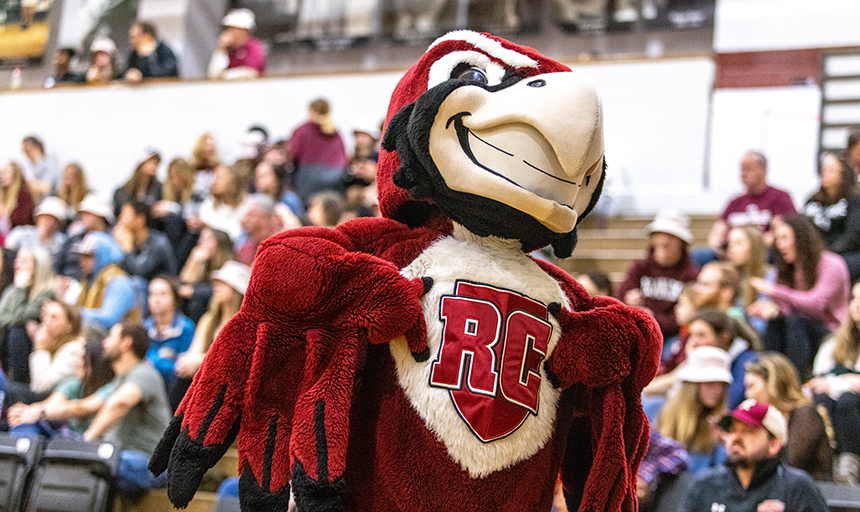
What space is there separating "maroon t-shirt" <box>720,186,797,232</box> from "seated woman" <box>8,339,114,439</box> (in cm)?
336

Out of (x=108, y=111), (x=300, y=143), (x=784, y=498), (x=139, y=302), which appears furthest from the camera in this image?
(x=108, y=111)

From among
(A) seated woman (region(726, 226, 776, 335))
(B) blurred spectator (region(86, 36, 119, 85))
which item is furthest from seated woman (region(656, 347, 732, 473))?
(B) blurred spectator (region(86, 36, 119, 85))

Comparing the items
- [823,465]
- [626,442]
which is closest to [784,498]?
[823,465]

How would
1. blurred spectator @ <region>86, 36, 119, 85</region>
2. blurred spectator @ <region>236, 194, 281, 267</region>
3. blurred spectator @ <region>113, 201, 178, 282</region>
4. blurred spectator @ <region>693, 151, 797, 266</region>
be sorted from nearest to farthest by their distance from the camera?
blurred spectator @ <region>236, 194, 281, 267</region>
blurred spectator @ <region>693, 151, 797, 266</region>
blurred spectator @ <region>113, 201, 178, 282</region>
blurred spectator @ <region>86, 36, 119, 85</region>

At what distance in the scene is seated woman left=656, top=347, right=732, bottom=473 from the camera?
362cm

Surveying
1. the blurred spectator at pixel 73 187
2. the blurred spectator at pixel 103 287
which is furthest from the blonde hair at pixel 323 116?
the blurred spectator at pixel 73 187

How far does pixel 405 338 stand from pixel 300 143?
559 cm

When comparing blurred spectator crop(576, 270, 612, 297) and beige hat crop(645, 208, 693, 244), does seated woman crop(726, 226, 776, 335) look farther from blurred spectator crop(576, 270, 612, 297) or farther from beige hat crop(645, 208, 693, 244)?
blurred spectator crop(576, 270, 612, 297)

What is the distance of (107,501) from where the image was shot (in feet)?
12.5

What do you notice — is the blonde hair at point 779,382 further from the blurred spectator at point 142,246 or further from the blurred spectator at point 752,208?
the blurred spectator at point 142,246

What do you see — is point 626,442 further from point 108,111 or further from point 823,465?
point 108,111

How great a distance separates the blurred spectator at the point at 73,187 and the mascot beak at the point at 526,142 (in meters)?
6.95

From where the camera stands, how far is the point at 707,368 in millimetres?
3660

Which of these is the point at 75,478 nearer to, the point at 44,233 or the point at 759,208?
the point at 44,233
